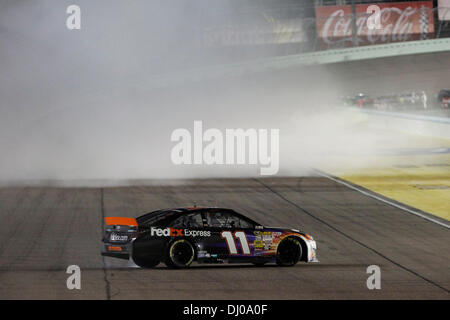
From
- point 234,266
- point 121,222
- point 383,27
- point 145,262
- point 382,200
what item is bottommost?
point 234,266

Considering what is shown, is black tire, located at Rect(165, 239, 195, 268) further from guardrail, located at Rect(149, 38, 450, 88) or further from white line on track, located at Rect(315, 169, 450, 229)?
guardrail, located at Rect(149, 38, 450, 88)

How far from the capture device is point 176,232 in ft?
39.4

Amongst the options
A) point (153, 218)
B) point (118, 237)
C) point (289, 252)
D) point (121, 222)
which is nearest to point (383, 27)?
point (289, 252)

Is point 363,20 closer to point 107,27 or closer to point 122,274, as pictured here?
point 107,27

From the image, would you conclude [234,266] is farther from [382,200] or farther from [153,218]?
[382,200]

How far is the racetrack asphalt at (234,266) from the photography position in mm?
10719

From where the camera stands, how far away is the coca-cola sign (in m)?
68.4

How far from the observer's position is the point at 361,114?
2160 inches

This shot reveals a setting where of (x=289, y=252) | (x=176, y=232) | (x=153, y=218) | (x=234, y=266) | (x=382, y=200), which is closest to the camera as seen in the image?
(x=176, y=232)

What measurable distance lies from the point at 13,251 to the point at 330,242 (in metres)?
5.21

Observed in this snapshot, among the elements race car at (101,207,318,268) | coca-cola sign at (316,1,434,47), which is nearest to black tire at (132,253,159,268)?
race car at (101,207,318,268)

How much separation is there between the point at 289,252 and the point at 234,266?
2.69ft

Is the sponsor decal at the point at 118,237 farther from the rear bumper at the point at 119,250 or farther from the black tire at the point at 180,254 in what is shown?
the black tire at the point at 180,254

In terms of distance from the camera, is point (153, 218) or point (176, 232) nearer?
point (176, 232)
